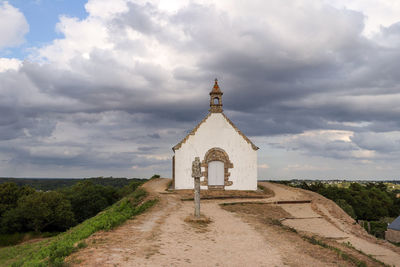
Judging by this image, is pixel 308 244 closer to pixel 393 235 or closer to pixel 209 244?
pixel 209 244

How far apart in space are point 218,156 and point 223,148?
84 centimetres

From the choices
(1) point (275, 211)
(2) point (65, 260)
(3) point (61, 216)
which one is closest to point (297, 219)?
(1) point (275, 211)

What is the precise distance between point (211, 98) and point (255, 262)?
19869 millimetres

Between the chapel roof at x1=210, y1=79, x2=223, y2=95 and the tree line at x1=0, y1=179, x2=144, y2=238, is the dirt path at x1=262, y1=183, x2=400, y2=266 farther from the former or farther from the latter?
the tree line at x1=0, y1=179, x2=144, y2=238

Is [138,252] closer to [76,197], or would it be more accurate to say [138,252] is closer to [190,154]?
[190,154]

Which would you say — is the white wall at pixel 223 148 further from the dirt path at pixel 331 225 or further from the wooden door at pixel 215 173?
the dirt path at pixel 331 225

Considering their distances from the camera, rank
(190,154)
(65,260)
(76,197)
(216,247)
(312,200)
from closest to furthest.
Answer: (65,260) → (216,247) → (312,200) → (190,154) → (76,197)

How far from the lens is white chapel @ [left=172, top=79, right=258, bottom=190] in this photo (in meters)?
26.8

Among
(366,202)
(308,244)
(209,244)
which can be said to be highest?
(209,244)

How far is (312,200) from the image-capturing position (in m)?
24.6

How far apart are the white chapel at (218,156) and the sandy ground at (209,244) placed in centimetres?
806

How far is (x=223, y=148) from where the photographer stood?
27.1m

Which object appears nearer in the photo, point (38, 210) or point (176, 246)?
point (176, 246)

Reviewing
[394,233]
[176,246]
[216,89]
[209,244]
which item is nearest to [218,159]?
[216,89]
